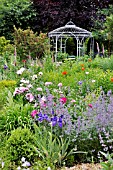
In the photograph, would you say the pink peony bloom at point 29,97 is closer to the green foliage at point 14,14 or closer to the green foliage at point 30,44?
the green foliage at point 30,44

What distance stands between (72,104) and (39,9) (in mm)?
11465

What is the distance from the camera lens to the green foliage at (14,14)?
15805 mm

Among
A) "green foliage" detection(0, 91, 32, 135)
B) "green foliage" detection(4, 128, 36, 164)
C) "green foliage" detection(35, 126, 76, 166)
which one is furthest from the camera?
"green foliage" detection(0, 91, 32, 135)

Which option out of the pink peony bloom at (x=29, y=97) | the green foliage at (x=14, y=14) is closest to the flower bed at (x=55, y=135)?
the pink peony bloom at (x=29, y=97)

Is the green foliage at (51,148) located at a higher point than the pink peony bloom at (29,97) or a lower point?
lower

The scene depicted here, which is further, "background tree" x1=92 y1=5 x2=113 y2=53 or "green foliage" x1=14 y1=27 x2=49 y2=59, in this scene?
"background tree" x1=92 y1=5 x2=113 y2=53

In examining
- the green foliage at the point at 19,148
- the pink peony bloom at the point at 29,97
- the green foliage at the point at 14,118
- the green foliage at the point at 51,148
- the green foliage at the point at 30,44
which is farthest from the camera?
the green foliage at the point at 30,44

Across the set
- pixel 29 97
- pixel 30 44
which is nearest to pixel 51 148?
pixel 29 97

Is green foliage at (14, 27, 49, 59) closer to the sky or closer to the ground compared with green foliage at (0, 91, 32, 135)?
closer to the ground

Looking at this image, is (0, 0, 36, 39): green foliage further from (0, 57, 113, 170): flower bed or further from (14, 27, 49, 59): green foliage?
(0, 57, 113, 170): flower bed

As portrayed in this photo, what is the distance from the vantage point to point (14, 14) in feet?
52.4

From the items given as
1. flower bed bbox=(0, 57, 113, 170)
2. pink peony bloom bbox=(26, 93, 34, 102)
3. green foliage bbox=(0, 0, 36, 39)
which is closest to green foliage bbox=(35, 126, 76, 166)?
flower bed bbox=(0, 57, 113, 170)

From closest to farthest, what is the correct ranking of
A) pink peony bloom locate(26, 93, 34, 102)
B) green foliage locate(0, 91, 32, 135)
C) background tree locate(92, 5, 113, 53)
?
green foliage locate(0, 91, 32, 135), pink peony bloom locate(26, 93, 34, 102), background tree locate(92, 5, 113, 53)

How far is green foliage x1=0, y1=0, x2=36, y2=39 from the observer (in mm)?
15805
